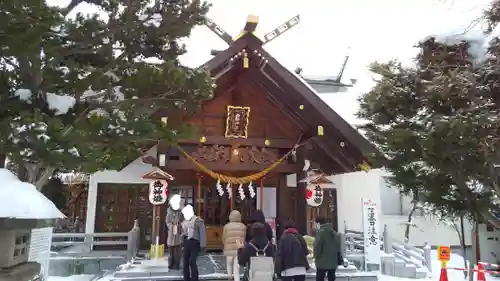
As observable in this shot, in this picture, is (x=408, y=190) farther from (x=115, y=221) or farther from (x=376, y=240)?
(x=115, y=221)

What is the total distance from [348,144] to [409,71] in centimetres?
519

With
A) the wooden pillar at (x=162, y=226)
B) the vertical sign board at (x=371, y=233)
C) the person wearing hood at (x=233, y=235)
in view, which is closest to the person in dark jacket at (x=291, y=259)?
the person wearing hood at (x=233, y=235)

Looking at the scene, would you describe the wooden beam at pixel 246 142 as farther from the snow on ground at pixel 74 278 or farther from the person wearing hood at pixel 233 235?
the snow on ground at pixel 74 278

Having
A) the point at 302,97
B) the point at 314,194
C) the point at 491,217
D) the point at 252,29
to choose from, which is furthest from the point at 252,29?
the point at 491,217

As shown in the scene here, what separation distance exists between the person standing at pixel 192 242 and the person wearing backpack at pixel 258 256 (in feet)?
5.34

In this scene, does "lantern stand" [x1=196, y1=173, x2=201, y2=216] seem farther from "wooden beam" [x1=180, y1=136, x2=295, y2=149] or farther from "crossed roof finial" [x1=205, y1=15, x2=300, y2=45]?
Answer: "crossed roof finial" [x1=205, y1=15, x2=300, y2=45]

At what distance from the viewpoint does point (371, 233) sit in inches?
473

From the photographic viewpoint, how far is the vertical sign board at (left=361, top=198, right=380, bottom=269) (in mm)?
11867

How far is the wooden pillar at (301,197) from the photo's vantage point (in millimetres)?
13234

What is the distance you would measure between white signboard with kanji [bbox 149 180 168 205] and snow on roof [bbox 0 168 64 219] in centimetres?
807

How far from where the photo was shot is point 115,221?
47.8ft

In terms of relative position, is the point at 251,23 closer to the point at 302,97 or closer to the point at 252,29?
the point at 252,29

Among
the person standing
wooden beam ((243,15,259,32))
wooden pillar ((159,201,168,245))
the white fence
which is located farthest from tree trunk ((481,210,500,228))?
wooden pillar ((159,201,168,245))

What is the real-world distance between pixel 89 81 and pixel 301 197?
967 centimetres
